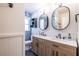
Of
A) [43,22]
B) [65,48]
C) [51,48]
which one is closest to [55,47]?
[51,48]

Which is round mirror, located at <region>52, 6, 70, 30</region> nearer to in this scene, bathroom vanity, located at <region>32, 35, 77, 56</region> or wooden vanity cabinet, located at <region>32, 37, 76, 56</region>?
bathroom vanity, located at <region>32, 35, 77, 56</region>

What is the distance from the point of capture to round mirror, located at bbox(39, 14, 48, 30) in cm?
328

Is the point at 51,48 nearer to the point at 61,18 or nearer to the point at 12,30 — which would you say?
the point at 61,18

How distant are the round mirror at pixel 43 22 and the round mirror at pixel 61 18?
349mm

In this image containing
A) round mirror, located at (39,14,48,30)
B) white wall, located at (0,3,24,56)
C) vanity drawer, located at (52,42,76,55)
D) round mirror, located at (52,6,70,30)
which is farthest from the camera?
round mirror, located at (39,14,48,30)

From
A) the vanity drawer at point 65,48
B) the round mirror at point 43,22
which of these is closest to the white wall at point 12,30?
the vanity drawer at point 65,48

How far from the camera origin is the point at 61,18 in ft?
9.03

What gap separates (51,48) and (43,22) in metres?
1.13

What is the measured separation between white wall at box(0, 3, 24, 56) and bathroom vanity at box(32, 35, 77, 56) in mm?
952

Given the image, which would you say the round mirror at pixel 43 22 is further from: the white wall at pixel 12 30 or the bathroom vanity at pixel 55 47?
the white wall at pixel 12 30

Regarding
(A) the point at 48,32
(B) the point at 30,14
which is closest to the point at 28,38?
(B) the point at 30,14

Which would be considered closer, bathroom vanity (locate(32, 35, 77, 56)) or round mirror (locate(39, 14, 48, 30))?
bathroom vanity (locate(32, 35, 77, 56))

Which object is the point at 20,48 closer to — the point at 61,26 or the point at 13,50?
the point at 13,50

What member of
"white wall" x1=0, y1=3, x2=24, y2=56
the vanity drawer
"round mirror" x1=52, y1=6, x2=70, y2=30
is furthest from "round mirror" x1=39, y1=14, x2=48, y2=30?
"white wall" x1=0, y1=3, x2=24, y2=56
